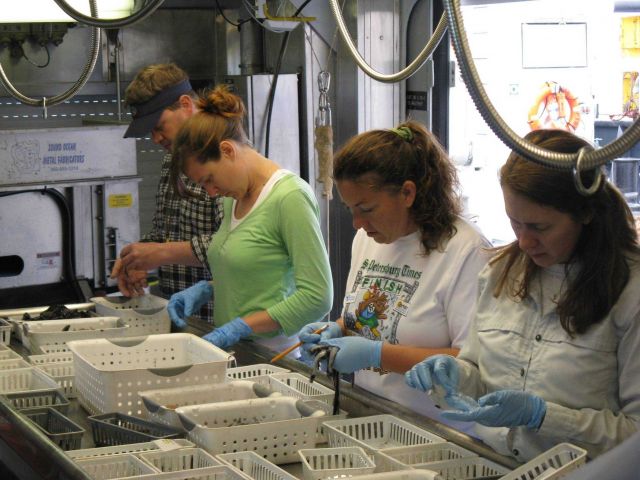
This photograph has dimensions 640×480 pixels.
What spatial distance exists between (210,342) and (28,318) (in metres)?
0.62

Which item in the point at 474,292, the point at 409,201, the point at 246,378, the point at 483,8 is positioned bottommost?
the point at 246,378

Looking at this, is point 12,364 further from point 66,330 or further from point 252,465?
point 252,465

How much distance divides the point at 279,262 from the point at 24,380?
0.71 meters

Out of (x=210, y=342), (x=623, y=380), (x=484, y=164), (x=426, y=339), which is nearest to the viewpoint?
(x=623, y=380)

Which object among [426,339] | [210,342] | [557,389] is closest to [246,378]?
[210,342]

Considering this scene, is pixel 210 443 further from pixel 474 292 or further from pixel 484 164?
pixel 484 164

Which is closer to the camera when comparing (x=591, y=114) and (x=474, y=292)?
(x=474, y=292)

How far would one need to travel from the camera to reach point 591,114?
12.2 ft

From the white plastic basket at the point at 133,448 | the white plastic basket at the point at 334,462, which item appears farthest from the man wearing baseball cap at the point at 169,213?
the white plastic basket at the point at 334,462

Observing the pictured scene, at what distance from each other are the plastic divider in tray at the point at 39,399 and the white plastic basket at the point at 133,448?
10.9 inches

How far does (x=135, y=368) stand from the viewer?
2.00 metres

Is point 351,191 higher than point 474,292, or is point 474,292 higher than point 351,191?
point 351,191

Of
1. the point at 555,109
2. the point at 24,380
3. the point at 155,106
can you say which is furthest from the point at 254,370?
the point at 555,109

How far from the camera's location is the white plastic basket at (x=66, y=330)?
2.37 meters
